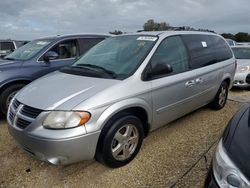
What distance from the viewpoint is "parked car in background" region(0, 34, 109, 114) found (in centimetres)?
479

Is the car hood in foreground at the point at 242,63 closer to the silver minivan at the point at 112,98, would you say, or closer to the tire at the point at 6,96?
the silver minivan at the point at 112,98

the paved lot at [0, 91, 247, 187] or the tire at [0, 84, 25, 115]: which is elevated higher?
the tire at [0, 84, 25, 115]

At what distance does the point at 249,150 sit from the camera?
1587 mm

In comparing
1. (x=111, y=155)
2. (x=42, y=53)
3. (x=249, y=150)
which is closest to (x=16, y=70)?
(x=42, y=53)

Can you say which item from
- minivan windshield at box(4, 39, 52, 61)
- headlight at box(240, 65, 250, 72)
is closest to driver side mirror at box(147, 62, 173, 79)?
minivan windshield at box(4, 39, 52, 61)

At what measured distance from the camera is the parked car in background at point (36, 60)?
15.7ft

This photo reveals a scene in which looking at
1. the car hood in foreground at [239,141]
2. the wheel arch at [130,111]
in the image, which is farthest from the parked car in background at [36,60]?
the car hood in foreground at [239,141]

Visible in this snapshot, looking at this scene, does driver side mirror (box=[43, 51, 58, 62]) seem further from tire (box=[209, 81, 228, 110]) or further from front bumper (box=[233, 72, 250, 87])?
front bumper (box=[233, 72, 250, 87])

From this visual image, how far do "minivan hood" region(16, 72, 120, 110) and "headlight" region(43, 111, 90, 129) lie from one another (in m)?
0.07

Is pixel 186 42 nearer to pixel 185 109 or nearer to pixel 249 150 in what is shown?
pixel 185 109

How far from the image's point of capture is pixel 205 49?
4637 mm

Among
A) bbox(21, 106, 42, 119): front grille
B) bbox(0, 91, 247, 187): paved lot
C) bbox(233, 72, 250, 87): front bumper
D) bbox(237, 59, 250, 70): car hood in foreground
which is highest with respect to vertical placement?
bbox(21, 106, 42, 119): front grille

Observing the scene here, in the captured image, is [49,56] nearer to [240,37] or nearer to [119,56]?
[119,56]

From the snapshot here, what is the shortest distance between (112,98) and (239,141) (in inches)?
58.8
